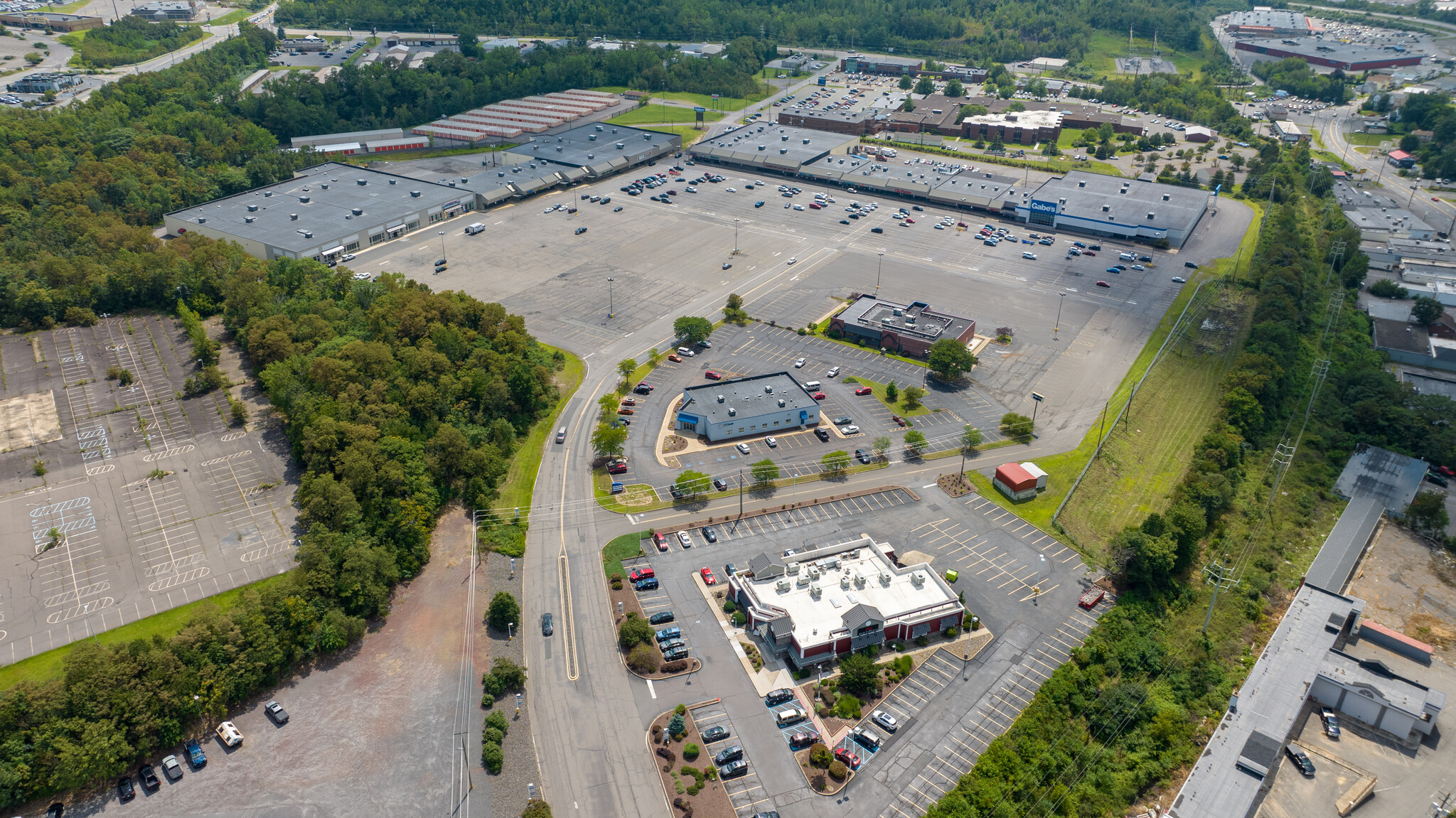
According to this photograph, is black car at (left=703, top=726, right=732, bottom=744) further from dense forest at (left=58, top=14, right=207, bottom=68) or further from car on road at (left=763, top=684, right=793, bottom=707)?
dense forest at (left=58, top=14, right=207, bottom=68)

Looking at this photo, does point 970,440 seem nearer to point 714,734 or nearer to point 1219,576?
point 1219,576

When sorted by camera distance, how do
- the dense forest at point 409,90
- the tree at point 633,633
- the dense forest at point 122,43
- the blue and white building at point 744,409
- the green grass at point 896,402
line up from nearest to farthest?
the tree at point 633,633 < the blue and white building at point 744,409 < the green grass at point 896,402 < the dense forest at point 409,90 < the dense forest at point 122,43

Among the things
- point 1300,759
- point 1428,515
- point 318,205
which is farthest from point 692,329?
point 318,205

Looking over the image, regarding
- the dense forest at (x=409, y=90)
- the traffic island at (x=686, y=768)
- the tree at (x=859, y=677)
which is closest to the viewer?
the traffic island at (x=686, y=768)

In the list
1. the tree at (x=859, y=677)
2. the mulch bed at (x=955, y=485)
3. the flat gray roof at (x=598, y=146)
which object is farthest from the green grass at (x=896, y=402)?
the flat gray roof at (x=598, y=146)

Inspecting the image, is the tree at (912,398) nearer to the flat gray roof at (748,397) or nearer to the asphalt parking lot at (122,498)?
the flat gray roof at (748,397)

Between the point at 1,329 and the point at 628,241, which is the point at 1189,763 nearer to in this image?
the point at 628,241
